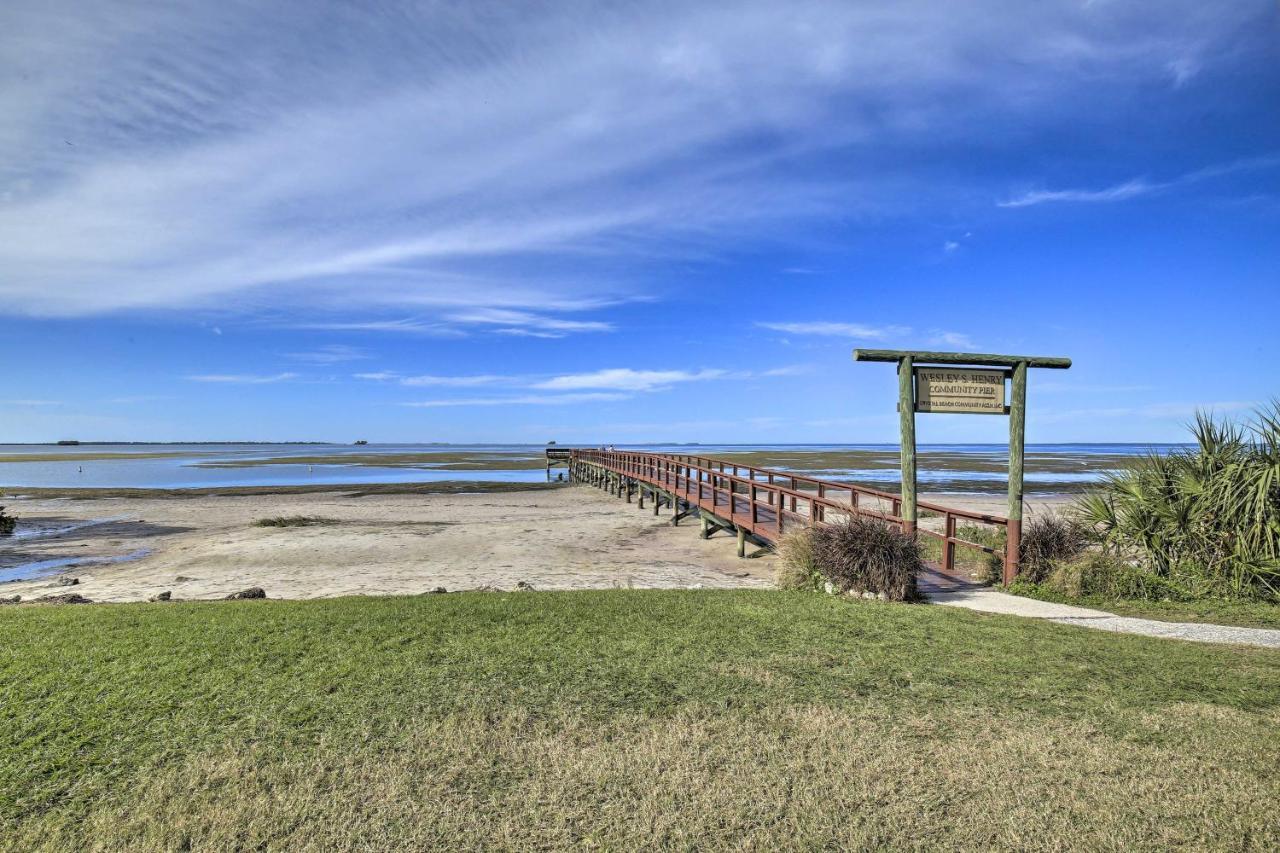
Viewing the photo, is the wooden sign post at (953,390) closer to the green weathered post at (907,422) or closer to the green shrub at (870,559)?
the green weathered post at (907,422)

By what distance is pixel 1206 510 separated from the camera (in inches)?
378

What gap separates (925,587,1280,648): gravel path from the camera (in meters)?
6.95

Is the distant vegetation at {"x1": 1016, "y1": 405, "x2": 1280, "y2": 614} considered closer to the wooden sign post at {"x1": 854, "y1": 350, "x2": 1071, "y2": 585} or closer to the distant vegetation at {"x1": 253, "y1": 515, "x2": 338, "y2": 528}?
the wooden sign post at {"x1": 854, "y1": 350, "x2": 1071, "y2": 585}

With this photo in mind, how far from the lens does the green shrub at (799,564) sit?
9484 mm

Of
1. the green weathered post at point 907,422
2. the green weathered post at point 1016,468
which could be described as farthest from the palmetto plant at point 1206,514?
the green weathered post at point 907,422

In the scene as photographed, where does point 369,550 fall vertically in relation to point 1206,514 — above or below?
below

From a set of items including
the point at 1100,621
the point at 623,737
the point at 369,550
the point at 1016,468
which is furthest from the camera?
the point at 369,550

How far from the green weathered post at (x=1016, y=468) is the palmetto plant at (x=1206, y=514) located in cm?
159

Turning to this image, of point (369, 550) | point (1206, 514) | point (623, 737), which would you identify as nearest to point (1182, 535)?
point (1206, 514)

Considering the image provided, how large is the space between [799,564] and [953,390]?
11.8ft

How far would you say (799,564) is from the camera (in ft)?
31.7

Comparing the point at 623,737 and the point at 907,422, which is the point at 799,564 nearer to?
the point at 907,422

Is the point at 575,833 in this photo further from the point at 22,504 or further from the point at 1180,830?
the point at 22,504

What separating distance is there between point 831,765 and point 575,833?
1.53m
